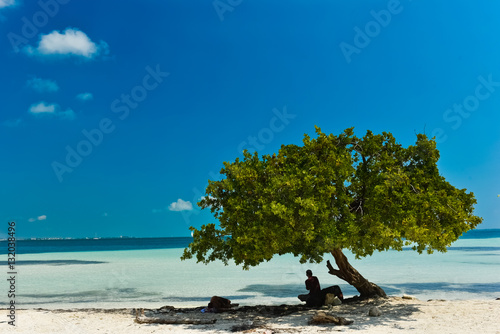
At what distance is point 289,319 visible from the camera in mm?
13344

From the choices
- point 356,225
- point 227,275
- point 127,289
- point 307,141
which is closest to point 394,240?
point 356,225

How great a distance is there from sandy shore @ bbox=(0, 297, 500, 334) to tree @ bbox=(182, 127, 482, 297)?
1967 mm

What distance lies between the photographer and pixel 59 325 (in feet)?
43.7

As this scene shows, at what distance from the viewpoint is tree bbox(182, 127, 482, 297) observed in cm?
1262

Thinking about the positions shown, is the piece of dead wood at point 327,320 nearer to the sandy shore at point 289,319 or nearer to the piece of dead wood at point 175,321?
the sandy shore at point 289,319

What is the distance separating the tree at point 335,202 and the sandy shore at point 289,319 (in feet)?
6.45

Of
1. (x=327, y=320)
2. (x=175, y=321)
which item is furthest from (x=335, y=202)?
(x=175, y=321)

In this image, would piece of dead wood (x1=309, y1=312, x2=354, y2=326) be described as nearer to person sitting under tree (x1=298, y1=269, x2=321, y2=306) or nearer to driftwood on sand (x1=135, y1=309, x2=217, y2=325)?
person sitting under tree (x1=298, y1=269, x2=321, y2=306)

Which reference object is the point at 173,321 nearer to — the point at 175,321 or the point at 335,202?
the point at 175,321

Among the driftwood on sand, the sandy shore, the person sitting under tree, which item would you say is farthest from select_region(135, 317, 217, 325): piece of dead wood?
the person sitting under tree

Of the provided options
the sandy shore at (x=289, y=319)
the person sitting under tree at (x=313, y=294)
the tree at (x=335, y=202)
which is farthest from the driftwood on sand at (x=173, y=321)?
the person sitting under tree at (x=313, y=294)

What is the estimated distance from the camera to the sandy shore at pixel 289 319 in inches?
464

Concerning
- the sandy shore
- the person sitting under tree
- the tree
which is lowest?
the sandy shore

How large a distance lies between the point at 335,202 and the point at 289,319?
12.8ft
